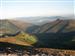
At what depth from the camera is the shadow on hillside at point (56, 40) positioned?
13.2ft

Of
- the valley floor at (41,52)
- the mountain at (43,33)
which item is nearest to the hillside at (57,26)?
the mountain at (43,33)

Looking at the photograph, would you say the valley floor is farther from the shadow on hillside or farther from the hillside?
the hillside

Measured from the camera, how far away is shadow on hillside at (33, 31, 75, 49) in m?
4.02

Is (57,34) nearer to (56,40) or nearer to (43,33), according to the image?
(56,40)

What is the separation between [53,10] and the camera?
13.3 ft

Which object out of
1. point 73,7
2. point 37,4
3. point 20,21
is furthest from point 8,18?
point 73,7

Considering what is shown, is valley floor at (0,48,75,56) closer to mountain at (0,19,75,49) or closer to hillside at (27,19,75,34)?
mountain at (0,19,75,49)

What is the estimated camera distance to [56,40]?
4043 mm

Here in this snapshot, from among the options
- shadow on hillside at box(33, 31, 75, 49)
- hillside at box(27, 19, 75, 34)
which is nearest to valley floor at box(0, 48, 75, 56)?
shadow on hillside at box(33, 31, 75, 49)

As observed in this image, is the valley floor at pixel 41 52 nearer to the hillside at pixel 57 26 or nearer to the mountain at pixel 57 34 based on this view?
the mountain at pixel 57 34

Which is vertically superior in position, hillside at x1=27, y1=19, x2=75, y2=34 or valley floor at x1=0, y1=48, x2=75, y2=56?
hillside at x1=27, y1=19, x2=75, y2=34

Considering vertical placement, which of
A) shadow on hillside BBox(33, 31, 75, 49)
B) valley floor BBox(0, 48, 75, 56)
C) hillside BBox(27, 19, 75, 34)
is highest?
hillside BBox(27, 19, 75, 34)

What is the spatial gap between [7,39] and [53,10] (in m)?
1.00

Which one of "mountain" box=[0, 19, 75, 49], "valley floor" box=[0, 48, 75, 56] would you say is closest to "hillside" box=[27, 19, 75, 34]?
"mountain" box=[0, 19, 75, 49]
